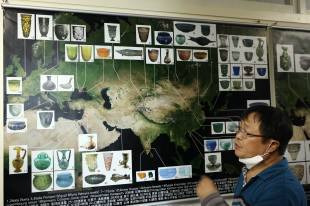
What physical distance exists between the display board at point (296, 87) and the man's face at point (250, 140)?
2.84 ft

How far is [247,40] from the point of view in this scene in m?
2.03

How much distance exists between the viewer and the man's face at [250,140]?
4.23ft

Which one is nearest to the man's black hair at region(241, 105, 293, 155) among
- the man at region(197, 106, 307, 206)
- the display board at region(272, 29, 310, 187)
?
the man at region(197, 106, 307, 206)

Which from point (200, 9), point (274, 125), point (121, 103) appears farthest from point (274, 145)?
point (200, 9)

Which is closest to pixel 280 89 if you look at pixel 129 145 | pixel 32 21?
pixel 129 145

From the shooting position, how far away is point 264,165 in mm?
1322

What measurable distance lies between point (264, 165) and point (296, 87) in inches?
39.8

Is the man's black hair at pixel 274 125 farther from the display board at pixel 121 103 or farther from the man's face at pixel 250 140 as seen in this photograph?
the display board at pixel 121 103

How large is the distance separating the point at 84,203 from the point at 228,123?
3.02 feet

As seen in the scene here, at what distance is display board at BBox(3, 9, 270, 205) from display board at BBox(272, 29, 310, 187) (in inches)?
4.7

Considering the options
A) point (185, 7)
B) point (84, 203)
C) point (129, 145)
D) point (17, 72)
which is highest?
point (185, 7)

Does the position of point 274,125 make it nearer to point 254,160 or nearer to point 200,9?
point 254,160

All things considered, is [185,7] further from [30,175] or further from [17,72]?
[30,175]

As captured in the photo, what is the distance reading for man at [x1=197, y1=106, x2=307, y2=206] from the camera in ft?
3.86
